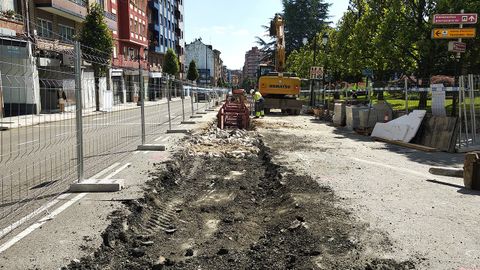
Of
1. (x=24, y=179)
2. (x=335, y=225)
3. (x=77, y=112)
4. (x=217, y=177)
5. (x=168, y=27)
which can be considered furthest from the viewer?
(x=168, y=27)

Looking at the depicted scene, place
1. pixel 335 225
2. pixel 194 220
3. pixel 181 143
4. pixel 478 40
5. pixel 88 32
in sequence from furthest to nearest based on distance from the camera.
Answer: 1. pixel 88 32
2. pixel 478 40
3. pixel 181 143
4. pixel 194 220
5. pixel 335 225

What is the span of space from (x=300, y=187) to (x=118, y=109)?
13675mm

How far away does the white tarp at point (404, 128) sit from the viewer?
1380 cm

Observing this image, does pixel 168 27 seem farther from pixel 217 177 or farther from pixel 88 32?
pixel 217 177

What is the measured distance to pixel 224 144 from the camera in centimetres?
1372

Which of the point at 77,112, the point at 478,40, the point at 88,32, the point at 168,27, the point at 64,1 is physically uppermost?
Result: the point at 168,27

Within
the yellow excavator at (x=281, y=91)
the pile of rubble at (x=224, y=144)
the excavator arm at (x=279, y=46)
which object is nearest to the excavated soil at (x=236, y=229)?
the pile of rubble at (x=224, y=144)

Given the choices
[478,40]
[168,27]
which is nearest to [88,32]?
[478,40]

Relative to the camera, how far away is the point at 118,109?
19.6 meters

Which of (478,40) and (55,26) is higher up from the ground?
(55,26)

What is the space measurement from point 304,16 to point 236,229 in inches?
2490

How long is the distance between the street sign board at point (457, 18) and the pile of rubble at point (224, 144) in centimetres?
721

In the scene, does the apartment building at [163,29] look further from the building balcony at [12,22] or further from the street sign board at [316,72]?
the street sign board at [316,72]

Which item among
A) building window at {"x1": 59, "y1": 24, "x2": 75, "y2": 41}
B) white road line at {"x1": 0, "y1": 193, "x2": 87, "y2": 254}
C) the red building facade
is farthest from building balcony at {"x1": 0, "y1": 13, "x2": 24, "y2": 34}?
white road line at {"x1": 0, "y1": 193, "x2": 87, "y2": 254}
